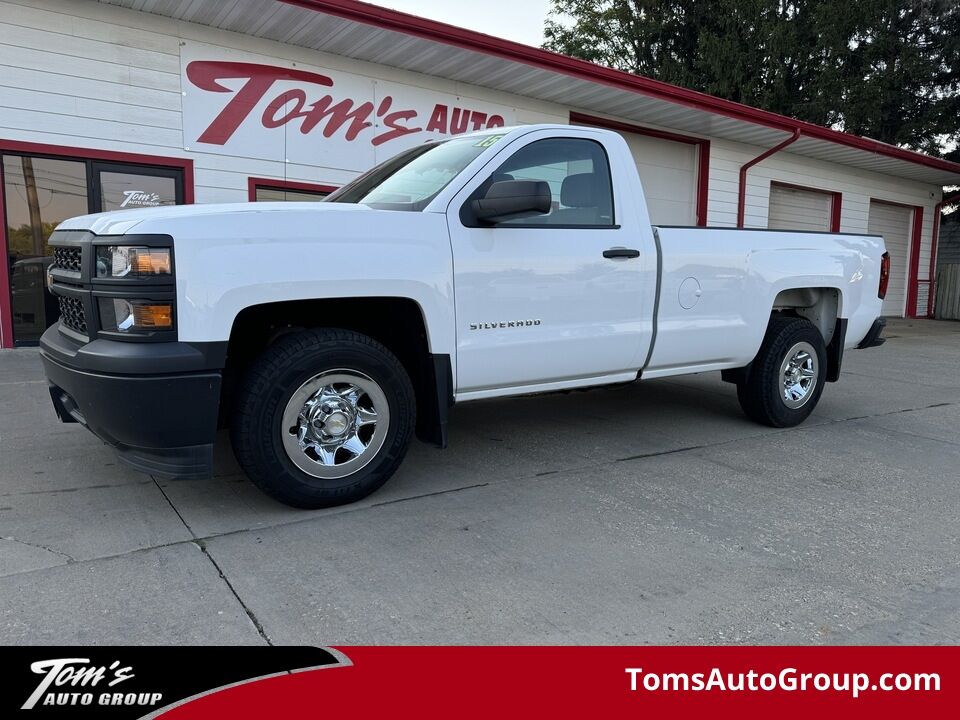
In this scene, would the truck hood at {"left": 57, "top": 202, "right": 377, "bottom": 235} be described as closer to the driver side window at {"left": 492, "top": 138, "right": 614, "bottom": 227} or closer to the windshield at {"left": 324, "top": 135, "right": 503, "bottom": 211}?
the windshield at {"left": 324, "top": 135, "right": 503, "bottom": 211}

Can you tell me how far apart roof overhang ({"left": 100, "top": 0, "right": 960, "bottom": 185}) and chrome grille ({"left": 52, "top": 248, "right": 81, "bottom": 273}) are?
5.58m

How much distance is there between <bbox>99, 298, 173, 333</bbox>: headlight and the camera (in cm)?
312

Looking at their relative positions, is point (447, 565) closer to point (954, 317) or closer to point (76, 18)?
point (76, 18)

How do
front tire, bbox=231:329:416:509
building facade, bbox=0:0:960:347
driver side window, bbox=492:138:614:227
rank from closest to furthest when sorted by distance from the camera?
front tire, bbox=231:329:416:509, driver side window, bbox=492:138:614:227, building facade, bbox=0:0:960:347

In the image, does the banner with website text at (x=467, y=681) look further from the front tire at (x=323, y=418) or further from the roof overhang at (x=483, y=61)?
the roof overhang at (x=483, y=61)

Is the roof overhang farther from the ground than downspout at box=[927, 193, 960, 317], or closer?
farther from the ground

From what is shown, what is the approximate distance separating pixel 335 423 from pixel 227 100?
704cm

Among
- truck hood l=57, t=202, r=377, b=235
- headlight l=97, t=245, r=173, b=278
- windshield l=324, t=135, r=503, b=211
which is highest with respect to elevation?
windshield l=324, t=135, r=503, b=211

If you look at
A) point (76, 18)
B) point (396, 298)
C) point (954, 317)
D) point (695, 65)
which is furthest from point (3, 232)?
point (954, 317)

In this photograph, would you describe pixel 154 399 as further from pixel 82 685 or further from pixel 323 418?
pixel 82 685

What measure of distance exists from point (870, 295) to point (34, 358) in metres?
8.28

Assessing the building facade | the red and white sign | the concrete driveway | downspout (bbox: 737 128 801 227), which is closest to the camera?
the concrete driveway

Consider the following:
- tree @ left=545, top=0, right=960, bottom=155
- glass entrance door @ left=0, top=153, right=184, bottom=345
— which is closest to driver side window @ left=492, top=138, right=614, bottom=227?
glass entrance door @ left=0, top=153, right=184, bottom=345

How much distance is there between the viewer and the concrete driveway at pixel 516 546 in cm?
259
